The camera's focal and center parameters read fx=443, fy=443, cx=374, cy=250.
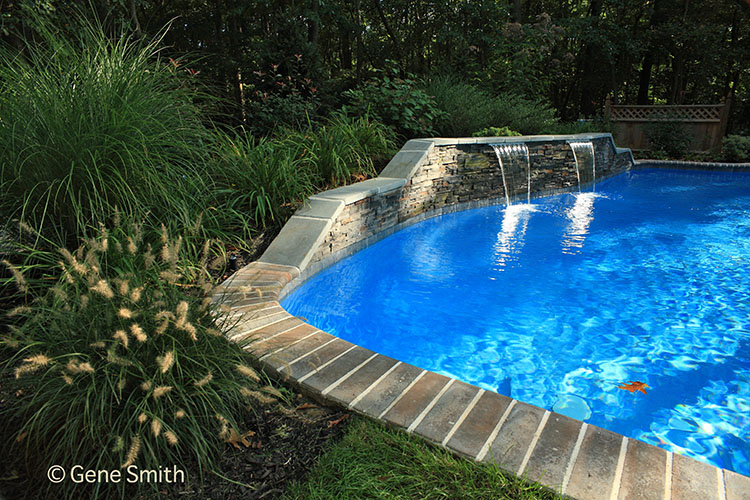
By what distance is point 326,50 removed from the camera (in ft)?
61.9

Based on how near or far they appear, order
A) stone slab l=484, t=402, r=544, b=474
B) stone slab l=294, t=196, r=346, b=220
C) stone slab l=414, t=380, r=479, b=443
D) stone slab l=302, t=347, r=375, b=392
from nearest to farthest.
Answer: stone slab l=484, t=402, r=544, b=474, stone slab l=414, t=380, r=479, b=443, stone slab l=302, t=347, r=375, b=392, stone slab l=294, t=196, r=346, b=220

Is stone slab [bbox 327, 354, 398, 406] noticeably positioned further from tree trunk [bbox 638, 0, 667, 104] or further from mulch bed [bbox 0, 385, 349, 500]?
tree trunk [bbox 638, 0, 667, 104]

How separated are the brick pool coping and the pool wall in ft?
4.37

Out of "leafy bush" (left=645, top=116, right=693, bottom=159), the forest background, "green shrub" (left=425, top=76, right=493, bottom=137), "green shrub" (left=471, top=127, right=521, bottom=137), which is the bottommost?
"leafy bush" (left=645, top=116, right=693, bottom=159)

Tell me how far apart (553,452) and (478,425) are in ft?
0.96

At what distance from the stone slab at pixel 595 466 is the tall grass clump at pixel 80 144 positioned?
8.69 ft

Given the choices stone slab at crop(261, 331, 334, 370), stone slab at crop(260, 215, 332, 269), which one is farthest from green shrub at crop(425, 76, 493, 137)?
stone slab at crop(261, 331, 334, 370)

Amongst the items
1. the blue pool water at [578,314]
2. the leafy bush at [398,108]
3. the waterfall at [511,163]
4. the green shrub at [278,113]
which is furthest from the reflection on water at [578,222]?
the green shrub at [278,113]

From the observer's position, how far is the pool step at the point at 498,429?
61.1 inches

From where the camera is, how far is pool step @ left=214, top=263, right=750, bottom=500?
155 centimetres

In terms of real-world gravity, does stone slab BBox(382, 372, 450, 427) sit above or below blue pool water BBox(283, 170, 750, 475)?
above

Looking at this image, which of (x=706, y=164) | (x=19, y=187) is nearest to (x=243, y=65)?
(x=19, y=187)

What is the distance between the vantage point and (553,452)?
168 centimetres

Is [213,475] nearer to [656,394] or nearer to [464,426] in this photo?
[464,426]
